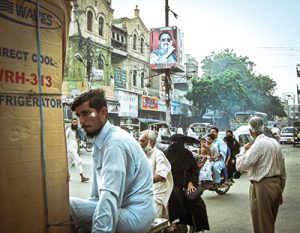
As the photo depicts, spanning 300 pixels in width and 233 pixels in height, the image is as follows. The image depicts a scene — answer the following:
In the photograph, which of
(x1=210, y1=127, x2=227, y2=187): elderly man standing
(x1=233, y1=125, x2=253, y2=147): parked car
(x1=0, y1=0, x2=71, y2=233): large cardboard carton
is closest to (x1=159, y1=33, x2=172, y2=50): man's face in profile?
(x1=233, y1=125, x2=253, y2=147): parked car

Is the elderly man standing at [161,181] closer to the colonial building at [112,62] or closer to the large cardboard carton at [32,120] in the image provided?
the large cardboard carton at [32,120]

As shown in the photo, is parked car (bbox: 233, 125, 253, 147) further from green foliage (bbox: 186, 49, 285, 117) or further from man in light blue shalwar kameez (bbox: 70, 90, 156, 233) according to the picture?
green foliage (bbox: 186, 49, 285, 117)

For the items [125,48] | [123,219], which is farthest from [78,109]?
[125,48]

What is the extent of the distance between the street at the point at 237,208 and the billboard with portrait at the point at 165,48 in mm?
16395

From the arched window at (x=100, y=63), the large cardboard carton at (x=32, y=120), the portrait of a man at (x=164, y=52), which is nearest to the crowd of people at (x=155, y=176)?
the large cardboard carton at (x=32, y=120)

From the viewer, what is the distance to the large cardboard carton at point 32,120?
63.1 inches

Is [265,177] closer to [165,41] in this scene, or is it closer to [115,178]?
[115,178]

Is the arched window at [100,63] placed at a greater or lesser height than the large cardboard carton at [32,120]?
greater

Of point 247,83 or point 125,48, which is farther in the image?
point 247,83

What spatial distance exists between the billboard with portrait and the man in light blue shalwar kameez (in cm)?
2356

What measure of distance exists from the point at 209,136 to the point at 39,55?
747 centimetres

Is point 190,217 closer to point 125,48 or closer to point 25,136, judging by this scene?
point 25,136

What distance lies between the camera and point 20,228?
1630 mm

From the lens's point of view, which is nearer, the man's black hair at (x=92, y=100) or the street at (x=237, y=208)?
the man's black hair at (x=92, y=100)
